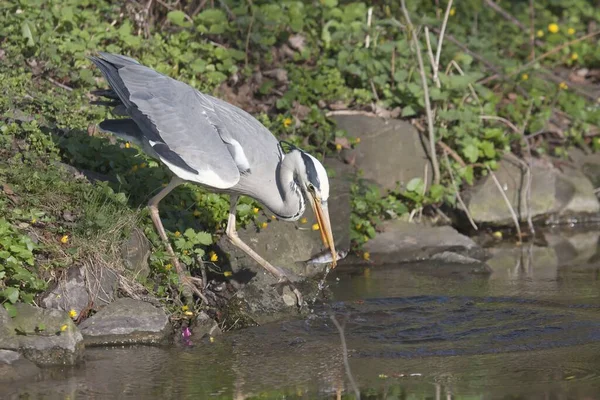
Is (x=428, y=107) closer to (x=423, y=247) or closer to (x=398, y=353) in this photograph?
(x=423, y=247)

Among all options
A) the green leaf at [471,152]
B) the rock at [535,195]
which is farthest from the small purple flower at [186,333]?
the green leaf at [471,152]

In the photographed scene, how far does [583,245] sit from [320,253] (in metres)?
2.66

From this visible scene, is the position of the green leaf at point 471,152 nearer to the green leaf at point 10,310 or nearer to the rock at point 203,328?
the rock at point 203,328

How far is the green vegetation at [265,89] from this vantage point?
262 inches

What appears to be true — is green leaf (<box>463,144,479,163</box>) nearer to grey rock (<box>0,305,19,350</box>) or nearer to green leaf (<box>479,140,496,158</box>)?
green leaf (<box>479,140,496,158</box>)

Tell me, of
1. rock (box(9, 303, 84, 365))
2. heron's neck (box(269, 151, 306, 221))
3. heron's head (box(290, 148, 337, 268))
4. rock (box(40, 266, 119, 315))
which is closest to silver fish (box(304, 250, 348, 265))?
heron's neck (box(269, 151, 306, 221))

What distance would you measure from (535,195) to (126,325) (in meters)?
4.76

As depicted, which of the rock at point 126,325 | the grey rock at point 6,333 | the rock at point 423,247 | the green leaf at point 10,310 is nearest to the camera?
the grey rock at point 6,333

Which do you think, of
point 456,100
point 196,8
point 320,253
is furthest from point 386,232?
point 196,8

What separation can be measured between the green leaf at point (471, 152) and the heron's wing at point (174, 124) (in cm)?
329

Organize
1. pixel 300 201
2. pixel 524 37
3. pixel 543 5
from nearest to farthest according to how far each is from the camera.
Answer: pixel 300 201 → pixel 524 37 → pixel 543 5

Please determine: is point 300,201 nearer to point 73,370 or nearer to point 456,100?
point 73,370

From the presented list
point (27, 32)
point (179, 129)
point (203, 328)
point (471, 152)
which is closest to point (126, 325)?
point (203, 328)

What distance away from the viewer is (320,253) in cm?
743
